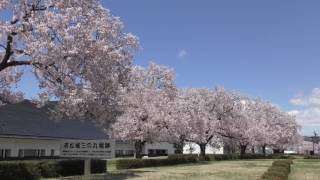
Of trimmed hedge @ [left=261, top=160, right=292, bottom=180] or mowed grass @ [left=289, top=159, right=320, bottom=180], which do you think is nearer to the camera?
trimmed hedge @ [left=261, top=160, right=292, bottom=180]

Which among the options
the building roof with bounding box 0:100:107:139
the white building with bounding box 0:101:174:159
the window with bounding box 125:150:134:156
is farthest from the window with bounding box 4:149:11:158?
the window with bounding box 125:150:134:156

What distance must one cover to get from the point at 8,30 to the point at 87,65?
380 centimetres

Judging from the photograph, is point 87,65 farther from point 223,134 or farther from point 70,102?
point 223,134

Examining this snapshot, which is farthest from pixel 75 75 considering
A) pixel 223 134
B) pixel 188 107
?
pixel 223 134

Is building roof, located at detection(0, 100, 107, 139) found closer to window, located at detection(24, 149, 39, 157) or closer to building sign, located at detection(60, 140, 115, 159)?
window, located at detection(24, 149, 39, 157)

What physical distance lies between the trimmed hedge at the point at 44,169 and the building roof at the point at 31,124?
1105 centimetres

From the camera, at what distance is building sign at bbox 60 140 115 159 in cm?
2145

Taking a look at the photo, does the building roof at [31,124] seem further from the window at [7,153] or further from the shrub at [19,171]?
the shrub at [19,171]

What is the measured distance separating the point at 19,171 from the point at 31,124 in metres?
24.0

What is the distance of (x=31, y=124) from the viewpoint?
160ft

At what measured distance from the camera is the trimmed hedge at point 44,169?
24.8 metres

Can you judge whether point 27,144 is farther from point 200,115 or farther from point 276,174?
point 276,174

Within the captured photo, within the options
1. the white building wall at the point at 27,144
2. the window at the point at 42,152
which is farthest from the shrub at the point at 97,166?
the window at the point at 42,152

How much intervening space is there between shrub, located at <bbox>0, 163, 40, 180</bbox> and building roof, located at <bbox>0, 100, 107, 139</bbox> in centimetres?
1469
